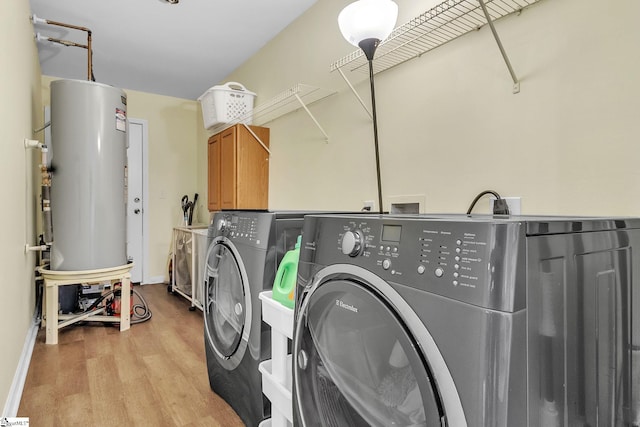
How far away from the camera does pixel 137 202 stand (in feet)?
14.7

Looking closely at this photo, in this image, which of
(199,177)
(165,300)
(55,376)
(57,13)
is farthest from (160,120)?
(55,376)

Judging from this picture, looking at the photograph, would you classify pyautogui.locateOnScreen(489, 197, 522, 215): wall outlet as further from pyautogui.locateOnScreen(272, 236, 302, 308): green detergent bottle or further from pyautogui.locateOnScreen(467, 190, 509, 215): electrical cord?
pyautogui.locateOnScreen(272, 236, 302, 308): green detergent bottle

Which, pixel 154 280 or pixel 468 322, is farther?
pixel 154 280

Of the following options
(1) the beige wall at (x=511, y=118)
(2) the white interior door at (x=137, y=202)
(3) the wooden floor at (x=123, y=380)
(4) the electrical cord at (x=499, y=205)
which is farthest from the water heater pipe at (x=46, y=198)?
(4) the electrical cord at (x=499, y=205)

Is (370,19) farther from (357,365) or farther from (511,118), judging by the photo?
(357,365)

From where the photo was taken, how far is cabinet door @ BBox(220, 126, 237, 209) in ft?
9.67

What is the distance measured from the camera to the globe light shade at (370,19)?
1.40 meters

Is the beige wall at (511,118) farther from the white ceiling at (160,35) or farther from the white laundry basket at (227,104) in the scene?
the white laundry basket at (227,104)

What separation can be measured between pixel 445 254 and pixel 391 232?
0.14 meters

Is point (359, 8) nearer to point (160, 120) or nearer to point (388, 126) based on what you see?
point (388, 126)

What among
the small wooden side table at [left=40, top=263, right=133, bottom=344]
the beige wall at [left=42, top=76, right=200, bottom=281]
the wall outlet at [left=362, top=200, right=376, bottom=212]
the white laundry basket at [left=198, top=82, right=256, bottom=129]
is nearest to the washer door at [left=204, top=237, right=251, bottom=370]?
the wall outlet at [left=362, top=200, right=376, bottom=212]

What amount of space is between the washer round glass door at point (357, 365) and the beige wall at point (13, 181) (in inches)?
57.1

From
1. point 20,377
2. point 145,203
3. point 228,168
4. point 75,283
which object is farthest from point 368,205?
point 145,203

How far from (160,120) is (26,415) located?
372 cm
